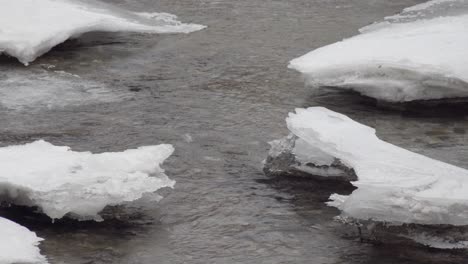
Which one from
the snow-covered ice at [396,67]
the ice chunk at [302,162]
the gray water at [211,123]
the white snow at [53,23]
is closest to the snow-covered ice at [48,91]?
the gray water at [211,123]

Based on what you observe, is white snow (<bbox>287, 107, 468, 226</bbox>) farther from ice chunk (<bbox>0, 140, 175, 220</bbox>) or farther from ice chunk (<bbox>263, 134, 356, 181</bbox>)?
ice chunk (<bbox>0, 140, 175, 220</bbox>)

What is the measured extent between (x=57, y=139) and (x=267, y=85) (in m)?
1.25

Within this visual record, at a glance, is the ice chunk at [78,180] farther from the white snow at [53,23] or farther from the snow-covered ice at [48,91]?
the white snow at [53,23]

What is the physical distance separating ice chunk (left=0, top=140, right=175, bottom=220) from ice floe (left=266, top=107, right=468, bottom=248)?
0.52 meters

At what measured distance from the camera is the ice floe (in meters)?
3.00

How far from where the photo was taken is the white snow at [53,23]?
503 cm

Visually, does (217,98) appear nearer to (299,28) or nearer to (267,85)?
(267,85)

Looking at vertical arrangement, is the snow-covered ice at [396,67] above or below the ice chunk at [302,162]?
above

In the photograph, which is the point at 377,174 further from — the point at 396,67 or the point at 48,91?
the point at 48,91

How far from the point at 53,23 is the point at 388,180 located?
2665mm

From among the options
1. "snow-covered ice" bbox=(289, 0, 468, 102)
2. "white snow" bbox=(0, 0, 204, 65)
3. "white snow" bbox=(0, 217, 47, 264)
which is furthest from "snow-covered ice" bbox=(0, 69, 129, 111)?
"white snow" bbox=(0, 217, 47, 264)

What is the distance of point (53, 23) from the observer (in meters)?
5.20

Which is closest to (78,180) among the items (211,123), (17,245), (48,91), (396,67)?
(17,245)

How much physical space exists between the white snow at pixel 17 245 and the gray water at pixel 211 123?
104mm
